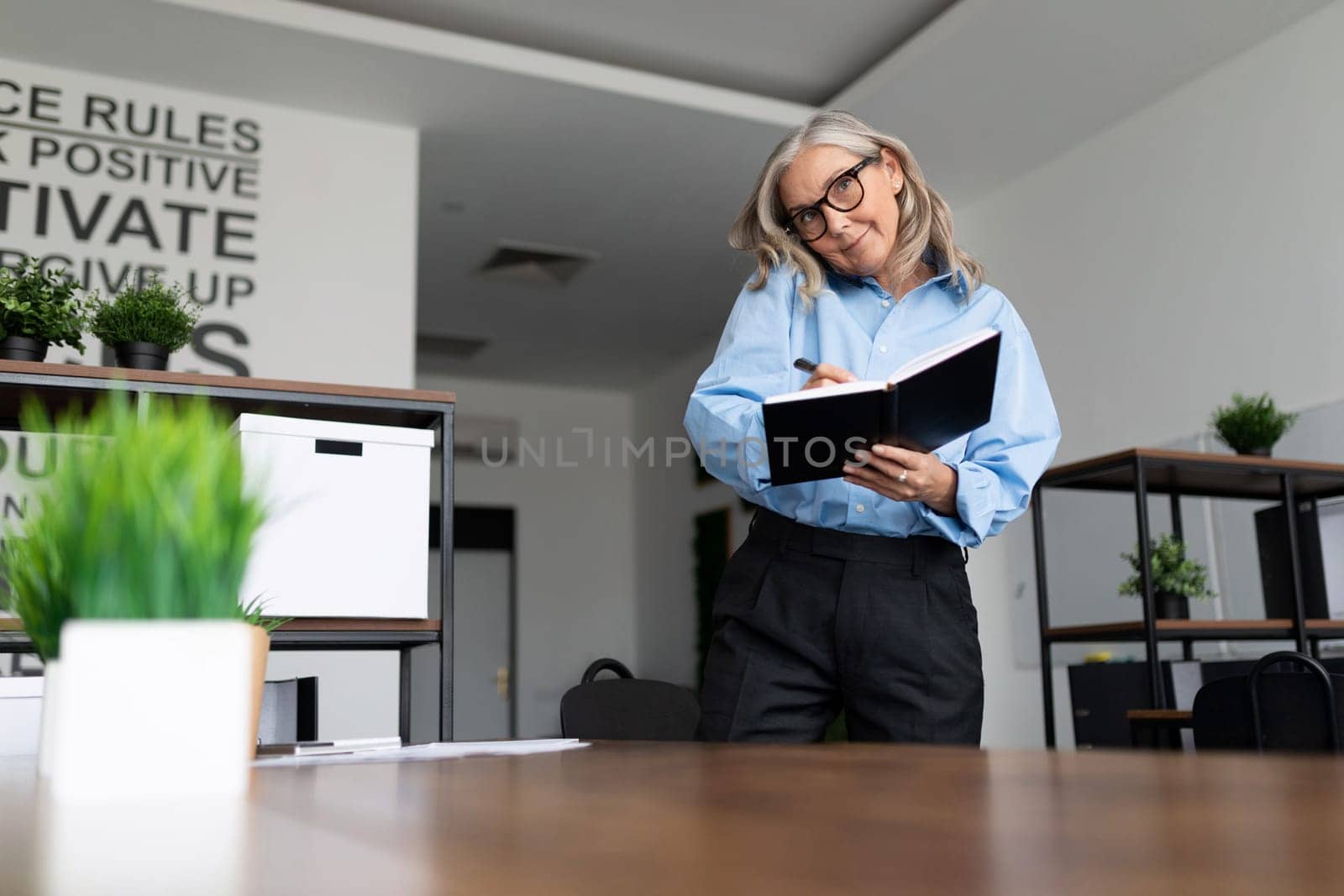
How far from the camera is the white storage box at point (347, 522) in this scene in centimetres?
199

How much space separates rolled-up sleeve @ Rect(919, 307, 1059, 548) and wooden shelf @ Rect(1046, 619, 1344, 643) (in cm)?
167

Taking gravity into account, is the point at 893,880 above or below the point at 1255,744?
above

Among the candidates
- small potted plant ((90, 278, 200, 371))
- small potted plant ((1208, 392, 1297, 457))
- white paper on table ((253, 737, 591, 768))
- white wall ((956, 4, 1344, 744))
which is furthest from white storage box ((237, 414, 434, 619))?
white wall ((956, 4, 1344, 744))

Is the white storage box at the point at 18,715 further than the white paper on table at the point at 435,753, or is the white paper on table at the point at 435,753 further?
the white storage box at the point at 18,715

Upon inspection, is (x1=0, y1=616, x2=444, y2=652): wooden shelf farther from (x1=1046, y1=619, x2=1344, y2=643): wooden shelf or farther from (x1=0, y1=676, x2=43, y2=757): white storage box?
(x1=1046, y1=619, x2=1344, y2=643): wooden shelf

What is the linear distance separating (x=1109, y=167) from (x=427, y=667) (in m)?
5.54

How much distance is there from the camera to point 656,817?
334mm

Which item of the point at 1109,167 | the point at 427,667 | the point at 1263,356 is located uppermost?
the point at 1109,167

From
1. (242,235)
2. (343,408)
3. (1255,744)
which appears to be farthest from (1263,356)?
(242,235)

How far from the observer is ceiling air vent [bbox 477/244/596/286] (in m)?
6.34

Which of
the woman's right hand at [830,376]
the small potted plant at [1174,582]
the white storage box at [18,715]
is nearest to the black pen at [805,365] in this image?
the woman's right hand at [830,376]

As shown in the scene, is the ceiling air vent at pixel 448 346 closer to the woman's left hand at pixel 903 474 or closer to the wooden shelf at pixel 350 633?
the wooden shelf at pixel 350 633

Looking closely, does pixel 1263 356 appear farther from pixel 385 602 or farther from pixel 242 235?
pixel 242 235

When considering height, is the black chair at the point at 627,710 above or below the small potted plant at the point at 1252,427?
below
